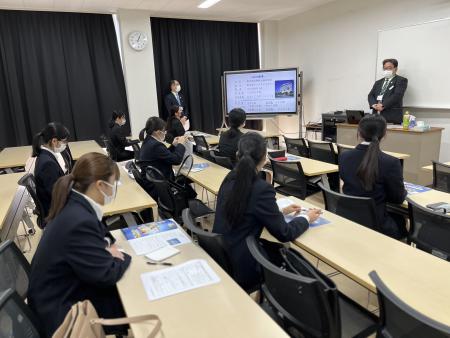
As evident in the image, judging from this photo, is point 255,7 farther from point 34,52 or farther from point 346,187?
point 346,187

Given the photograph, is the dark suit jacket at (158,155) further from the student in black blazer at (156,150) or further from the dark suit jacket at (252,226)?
the dark suit jacket at (252,226)

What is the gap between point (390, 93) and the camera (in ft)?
17.2

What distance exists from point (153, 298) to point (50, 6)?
19.8ft

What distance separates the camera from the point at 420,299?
1218 millimetres

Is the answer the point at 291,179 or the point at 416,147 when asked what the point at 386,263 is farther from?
the point at 416,147

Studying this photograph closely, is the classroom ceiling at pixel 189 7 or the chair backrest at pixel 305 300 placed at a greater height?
the classroom ceiling at pixel 189 7

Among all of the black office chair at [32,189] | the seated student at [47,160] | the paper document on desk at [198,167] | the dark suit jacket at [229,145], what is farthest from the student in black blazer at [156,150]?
the black office chair at [32,189]

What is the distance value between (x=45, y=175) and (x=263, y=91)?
5337 mm

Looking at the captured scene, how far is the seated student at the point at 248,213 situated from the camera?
65.1 inches

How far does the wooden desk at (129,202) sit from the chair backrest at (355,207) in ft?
4.20

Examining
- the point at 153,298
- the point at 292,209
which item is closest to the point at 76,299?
the point at 153,298

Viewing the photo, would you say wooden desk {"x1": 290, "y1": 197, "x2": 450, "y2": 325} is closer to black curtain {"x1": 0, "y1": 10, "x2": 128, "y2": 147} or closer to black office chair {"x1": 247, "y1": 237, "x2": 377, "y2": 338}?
black office chair {"x1": 247, "y1": 237, "x2": 377, "y2": 338}

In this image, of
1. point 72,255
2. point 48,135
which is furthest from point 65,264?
point 48,135

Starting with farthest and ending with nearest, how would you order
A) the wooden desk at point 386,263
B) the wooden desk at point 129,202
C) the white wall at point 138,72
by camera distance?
1. the white wall at point 138,72
2. the wooden desk at point 129,202
3. the wooden desk at point 386,263
